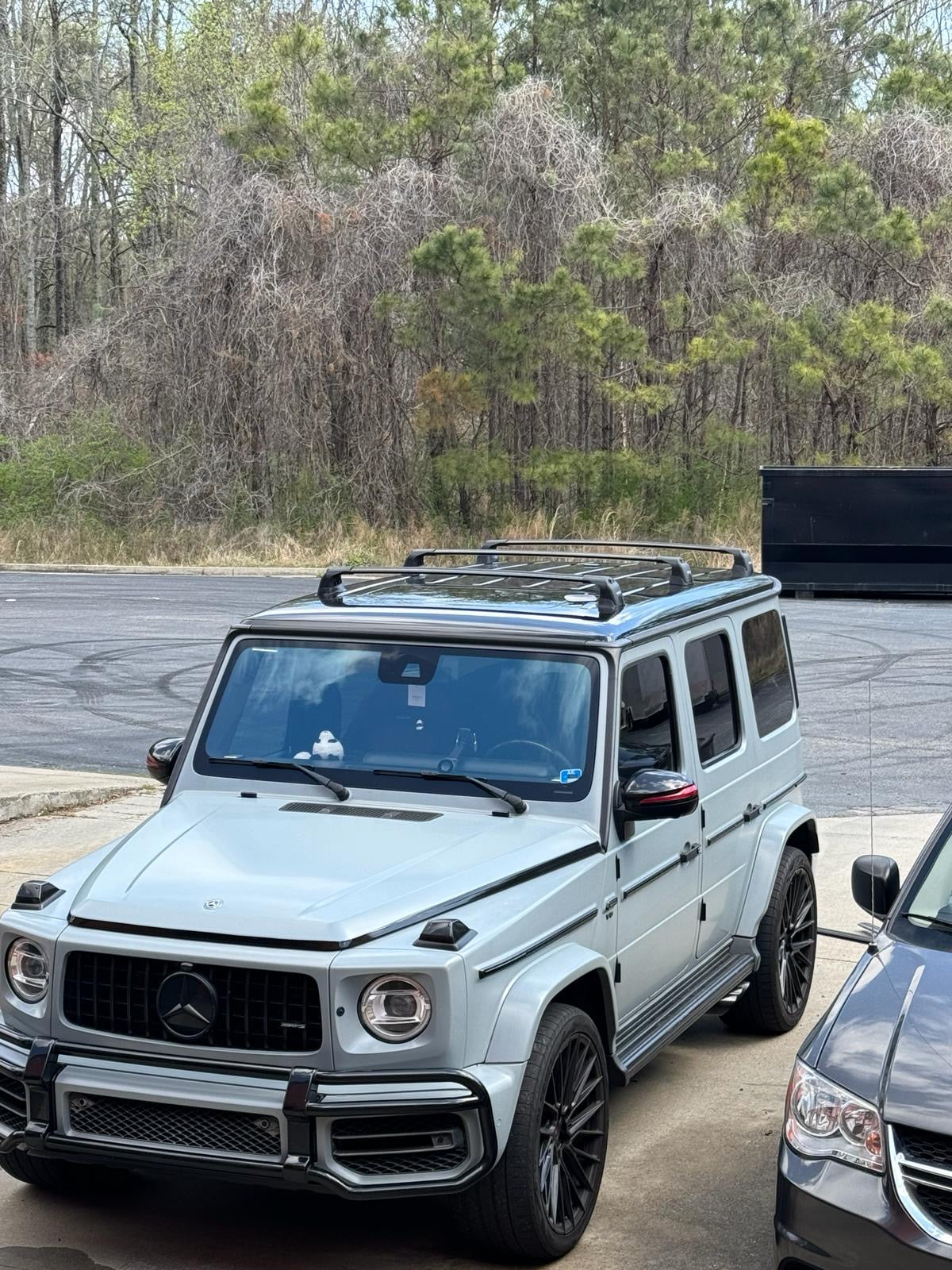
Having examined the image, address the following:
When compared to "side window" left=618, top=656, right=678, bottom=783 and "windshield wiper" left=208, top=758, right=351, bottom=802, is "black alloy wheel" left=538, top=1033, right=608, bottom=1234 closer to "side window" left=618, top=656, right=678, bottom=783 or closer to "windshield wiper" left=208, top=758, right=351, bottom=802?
"side window" left=618, top=656, right=678, bottom=783

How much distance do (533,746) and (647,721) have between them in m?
0.53

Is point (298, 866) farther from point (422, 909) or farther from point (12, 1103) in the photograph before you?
point (12, 1103)

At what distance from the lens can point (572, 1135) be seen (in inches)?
193

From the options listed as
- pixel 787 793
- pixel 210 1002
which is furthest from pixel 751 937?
pixel 210 1002

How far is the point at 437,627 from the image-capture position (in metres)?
5.76

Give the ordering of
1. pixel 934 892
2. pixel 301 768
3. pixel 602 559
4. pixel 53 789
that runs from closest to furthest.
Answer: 1. pixel 934 892
2. pixel 301 768
3. pixel 602 559
4. pixel 53 789

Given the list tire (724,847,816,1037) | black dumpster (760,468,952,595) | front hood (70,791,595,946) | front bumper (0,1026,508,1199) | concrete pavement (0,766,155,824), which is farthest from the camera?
black dumpster (760,468,952,595)

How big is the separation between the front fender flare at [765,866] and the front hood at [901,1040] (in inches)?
78.7

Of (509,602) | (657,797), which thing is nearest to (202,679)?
(509,602)

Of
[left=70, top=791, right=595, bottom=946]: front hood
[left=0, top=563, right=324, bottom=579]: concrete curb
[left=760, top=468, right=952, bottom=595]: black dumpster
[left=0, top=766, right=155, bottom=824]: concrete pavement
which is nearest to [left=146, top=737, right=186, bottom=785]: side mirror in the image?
[left=70, top=791, right=595, bottom=946]: front hood

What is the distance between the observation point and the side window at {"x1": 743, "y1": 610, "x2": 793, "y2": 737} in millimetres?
7133

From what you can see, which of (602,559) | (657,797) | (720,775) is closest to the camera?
(657,797)

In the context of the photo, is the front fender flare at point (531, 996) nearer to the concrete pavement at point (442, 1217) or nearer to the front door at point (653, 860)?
the front door at point (653, 860)

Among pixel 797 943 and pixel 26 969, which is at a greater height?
pixel 26 969
